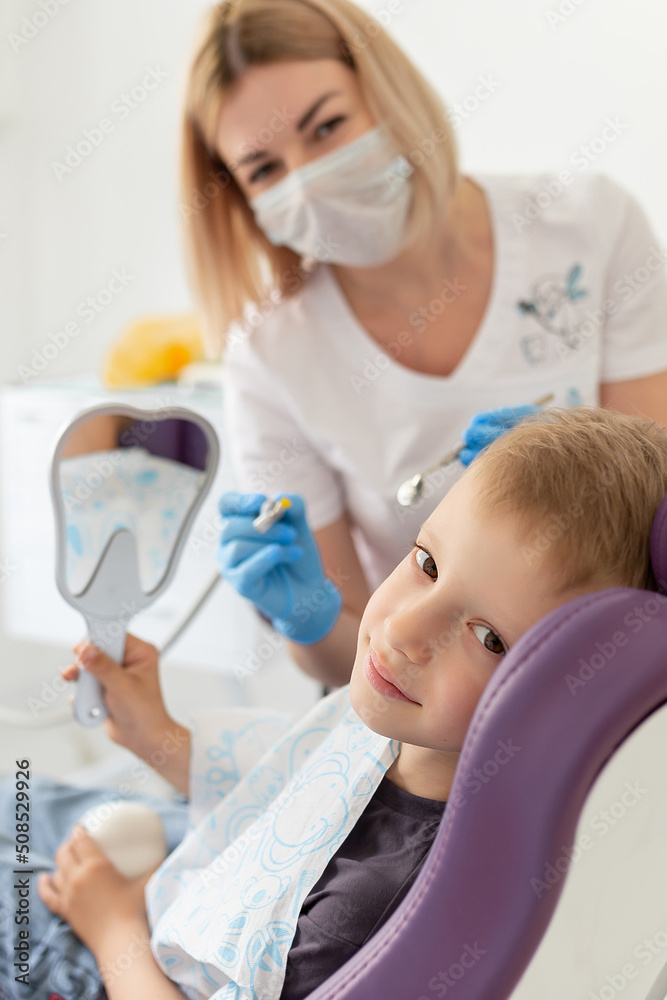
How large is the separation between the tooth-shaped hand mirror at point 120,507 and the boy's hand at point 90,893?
132mm

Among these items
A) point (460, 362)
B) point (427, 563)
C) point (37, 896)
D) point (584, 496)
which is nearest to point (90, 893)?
point (37, 896)

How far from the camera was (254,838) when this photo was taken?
0.79 metres

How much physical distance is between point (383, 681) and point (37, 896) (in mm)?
504

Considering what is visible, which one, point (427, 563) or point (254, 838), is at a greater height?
point (427, 563)

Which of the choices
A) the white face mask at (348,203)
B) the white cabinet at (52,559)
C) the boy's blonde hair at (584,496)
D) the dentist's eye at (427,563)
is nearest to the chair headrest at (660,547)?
the boy's blonde hair at (584,496)

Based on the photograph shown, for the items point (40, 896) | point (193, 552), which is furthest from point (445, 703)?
point (193, 552)

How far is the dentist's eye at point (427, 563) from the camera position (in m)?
0.65

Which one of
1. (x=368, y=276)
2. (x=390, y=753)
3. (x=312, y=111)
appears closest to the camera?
(x=390, y=753)

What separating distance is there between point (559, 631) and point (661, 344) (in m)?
0.84

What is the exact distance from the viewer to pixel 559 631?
1.59 feet

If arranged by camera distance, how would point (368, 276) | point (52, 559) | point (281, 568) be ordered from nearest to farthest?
point (281, 568)
point (368, 276)
point (52, 559)

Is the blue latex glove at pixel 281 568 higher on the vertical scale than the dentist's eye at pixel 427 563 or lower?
lower

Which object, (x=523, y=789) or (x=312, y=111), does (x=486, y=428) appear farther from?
(x=312, y=111)

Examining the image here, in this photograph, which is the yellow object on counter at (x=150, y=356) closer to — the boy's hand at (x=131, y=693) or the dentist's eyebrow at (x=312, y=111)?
the dentist's eyebrow at (x=312, y=111)
